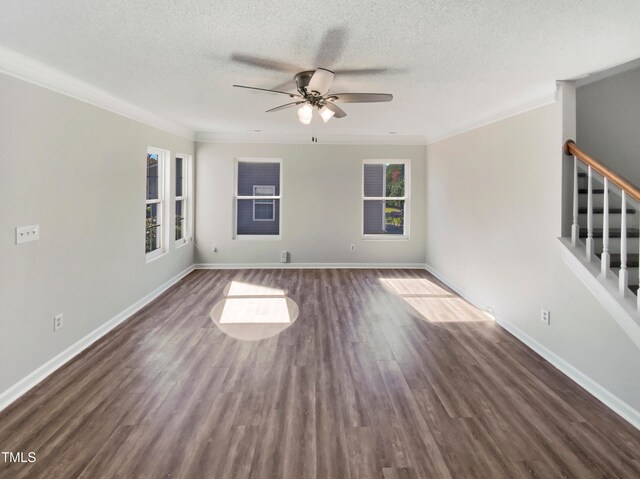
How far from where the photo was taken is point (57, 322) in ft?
9.55

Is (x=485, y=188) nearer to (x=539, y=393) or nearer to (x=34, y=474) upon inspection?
(x=539, y=393)

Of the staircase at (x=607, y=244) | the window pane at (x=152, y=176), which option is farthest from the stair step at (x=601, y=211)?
the window pane at (x=152, y=176)

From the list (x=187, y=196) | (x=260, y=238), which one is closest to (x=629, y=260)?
(x=260, y=238)

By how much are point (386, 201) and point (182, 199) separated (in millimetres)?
3831

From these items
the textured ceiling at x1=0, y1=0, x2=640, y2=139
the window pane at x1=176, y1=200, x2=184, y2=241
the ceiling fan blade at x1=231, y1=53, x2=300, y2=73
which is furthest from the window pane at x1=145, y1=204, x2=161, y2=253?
the ceiling fan blade at x1=231, y1=53, x2=300, y2=73

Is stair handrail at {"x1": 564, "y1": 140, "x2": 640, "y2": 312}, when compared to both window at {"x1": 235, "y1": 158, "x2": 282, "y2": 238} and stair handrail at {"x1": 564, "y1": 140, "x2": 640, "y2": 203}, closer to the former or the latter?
stair handrail at {"x1": 564, "y1": 140, "x2": 640, "y2": 203}

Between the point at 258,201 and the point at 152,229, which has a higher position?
the point at 258,201

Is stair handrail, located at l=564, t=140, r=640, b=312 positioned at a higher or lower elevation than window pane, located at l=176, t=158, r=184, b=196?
lower

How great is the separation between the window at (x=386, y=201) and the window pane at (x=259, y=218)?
70.2 inches

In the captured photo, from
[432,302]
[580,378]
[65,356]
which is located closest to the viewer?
[580,378]

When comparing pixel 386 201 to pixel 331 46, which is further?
pixel 386 201

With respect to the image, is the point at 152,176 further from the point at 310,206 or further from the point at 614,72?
the point at 614,72

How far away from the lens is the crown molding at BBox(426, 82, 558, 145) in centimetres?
309

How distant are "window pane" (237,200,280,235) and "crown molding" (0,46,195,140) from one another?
273 centimetres
